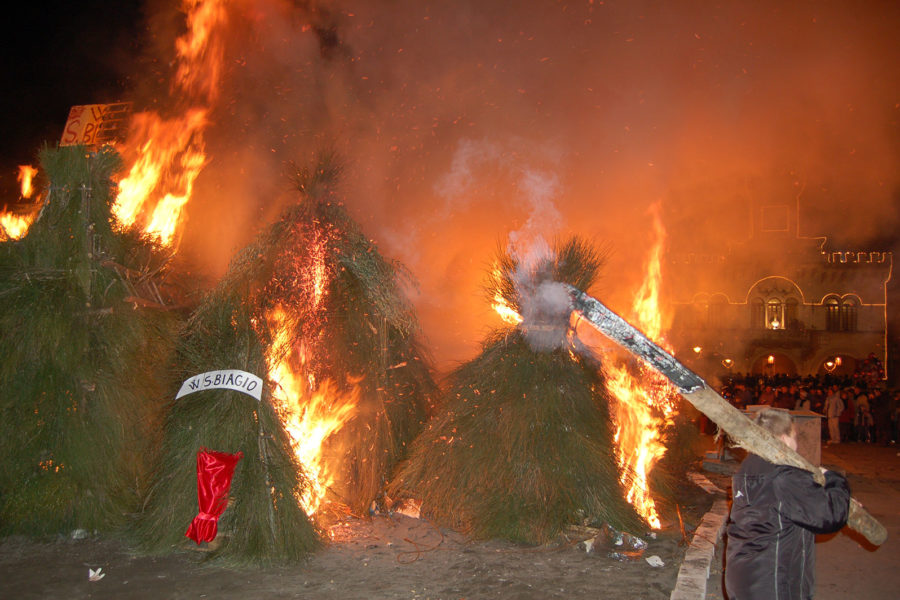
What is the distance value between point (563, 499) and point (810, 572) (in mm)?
2898

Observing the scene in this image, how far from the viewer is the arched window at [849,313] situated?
34.6m

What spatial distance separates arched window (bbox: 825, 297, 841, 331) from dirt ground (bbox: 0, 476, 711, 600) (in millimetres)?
35388

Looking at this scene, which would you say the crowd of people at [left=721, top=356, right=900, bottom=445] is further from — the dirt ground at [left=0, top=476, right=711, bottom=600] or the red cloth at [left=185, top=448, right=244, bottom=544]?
the red cloth at [left=185, top=448, right=244, bottom=544]

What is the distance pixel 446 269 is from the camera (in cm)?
1171

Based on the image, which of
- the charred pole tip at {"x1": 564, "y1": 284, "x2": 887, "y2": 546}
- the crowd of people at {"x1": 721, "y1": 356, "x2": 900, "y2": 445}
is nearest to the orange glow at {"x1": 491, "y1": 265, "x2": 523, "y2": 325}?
the charred pole tip at {"x1": 564, "y1": 284, "x2": 887, "y2": 546}

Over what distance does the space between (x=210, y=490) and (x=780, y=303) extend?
124 feet

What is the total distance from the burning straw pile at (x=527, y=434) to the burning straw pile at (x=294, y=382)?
0.81m

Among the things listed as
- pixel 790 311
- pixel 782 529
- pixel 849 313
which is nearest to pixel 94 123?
pixel 782 529

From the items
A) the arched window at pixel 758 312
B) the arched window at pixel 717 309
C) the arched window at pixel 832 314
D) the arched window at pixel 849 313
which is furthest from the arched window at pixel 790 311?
the arched window at pixel 717 309

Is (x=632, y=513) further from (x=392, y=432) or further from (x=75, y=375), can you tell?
(x=75, y=375)

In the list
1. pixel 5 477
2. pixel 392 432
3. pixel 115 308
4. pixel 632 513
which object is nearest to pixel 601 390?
pixel 632 513

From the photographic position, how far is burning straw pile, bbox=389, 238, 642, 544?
5754 millimetres

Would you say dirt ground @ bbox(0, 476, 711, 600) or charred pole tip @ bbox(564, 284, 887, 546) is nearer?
charred pole tip @ bbox(564, 284, 887, 546)

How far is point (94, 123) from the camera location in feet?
51.0
